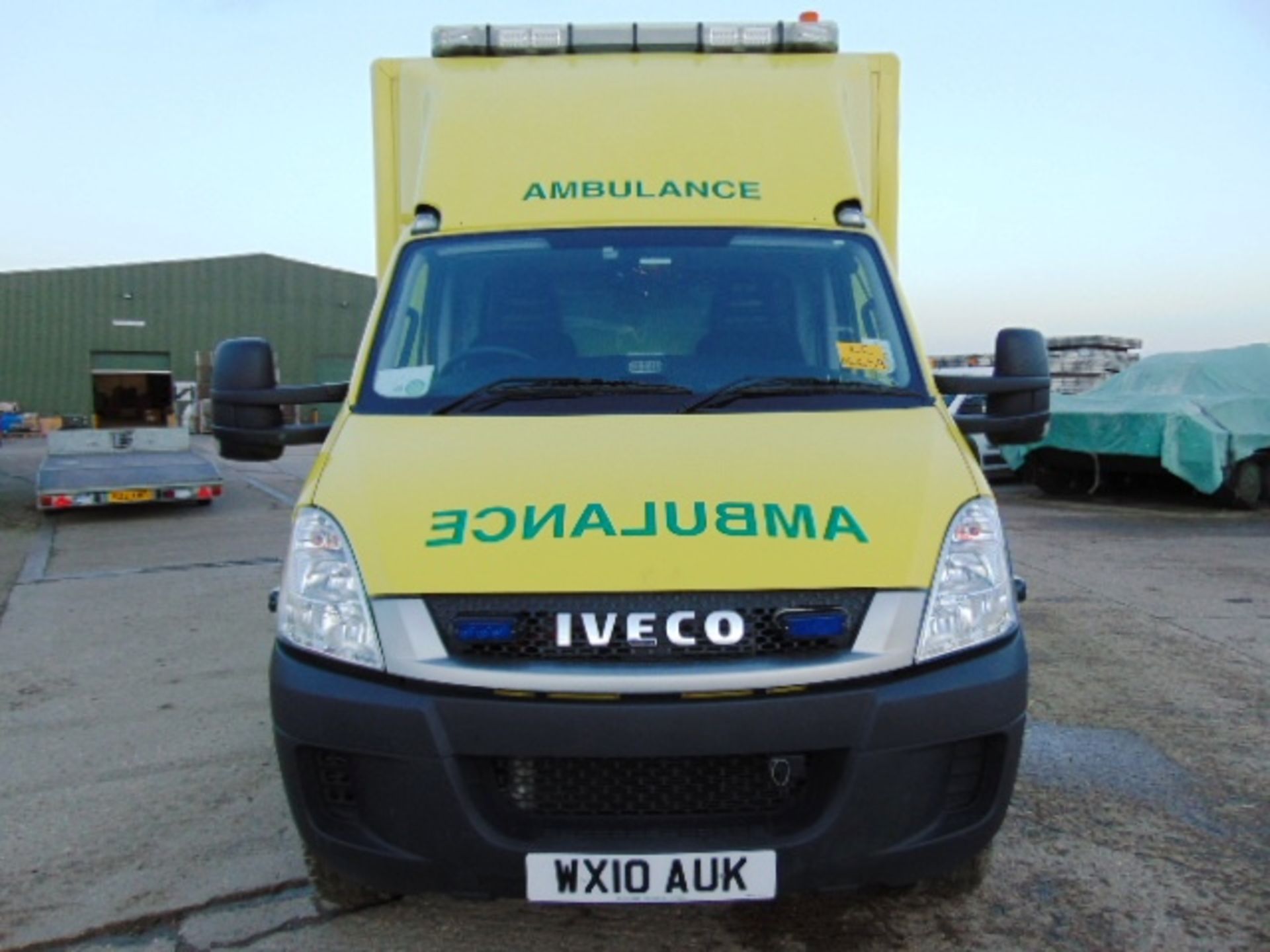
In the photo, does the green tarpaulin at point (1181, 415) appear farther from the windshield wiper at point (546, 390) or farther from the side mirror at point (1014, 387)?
the windshield wiper at point (546, 390)

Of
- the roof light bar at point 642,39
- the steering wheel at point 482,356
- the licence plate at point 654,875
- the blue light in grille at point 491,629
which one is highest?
the roof light bar at point 642,39

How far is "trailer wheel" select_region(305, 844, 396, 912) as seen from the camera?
2.94 m

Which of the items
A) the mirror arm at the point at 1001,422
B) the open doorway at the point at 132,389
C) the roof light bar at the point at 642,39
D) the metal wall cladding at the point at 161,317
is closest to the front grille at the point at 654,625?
the mirror arm at the point at 1001,422

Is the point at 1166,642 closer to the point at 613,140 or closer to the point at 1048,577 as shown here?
the point at 1048,577

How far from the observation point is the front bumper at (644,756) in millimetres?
2426

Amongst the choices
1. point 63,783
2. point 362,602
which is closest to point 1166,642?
point 362,602

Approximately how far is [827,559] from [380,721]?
112 cm

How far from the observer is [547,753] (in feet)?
7.95

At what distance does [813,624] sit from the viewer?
98.0 inches

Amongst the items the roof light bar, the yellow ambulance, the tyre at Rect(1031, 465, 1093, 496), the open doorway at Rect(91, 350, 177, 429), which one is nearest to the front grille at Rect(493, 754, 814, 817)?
the yellow ambulance

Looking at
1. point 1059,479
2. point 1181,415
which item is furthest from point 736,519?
point 1059,479

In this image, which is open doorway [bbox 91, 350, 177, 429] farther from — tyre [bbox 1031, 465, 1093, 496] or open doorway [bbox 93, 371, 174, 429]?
tyre [bbox 1031, 465, 1093, 496]

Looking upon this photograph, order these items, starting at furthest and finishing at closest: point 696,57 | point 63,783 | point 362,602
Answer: point 696,57 → point 63,783 → point 362,602

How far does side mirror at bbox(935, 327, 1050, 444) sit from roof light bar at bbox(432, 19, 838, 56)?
5.38 feet
